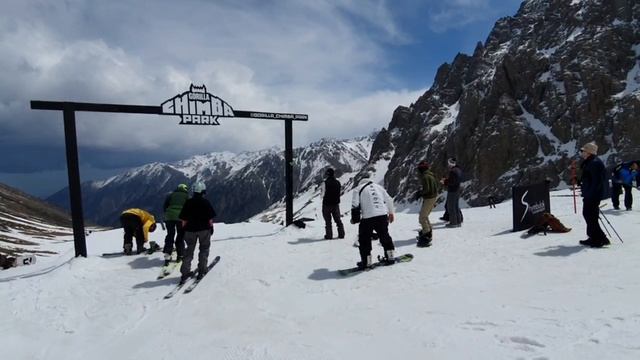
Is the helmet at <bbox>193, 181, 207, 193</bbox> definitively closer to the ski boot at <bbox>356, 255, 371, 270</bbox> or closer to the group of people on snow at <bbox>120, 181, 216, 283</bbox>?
the group of people on snow at <bbox>120, 181, 216, 283</bbox>

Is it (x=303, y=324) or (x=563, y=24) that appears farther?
(x=563, y=24)

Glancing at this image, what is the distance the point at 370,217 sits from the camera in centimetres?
994

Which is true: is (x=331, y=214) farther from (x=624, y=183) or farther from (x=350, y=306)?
(x=624, y=183)

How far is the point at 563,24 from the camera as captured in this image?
135 meters

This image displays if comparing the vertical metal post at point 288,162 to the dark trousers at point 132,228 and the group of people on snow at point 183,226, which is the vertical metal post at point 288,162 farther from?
the dark trousers at point 132,228

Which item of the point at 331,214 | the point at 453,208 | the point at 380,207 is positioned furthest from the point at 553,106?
the point at 380,207

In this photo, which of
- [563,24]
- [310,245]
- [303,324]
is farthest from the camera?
[563,24]

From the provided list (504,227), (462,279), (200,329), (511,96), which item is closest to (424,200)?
(504,227)

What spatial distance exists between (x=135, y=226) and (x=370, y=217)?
26.2ft

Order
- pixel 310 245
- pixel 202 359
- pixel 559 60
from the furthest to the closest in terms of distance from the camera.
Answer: pixel 559 60, pixel 310 245, pixel 202 359

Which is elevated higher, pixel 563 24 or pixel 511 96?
pixel 563 24

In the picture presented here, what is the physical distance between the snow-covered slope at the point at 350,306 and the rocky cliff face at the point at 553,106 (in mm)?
102357

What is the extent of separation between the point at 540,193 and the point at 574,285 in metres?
6.73

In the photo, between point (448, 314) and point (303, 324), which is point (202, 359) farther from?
point (448, 314)
